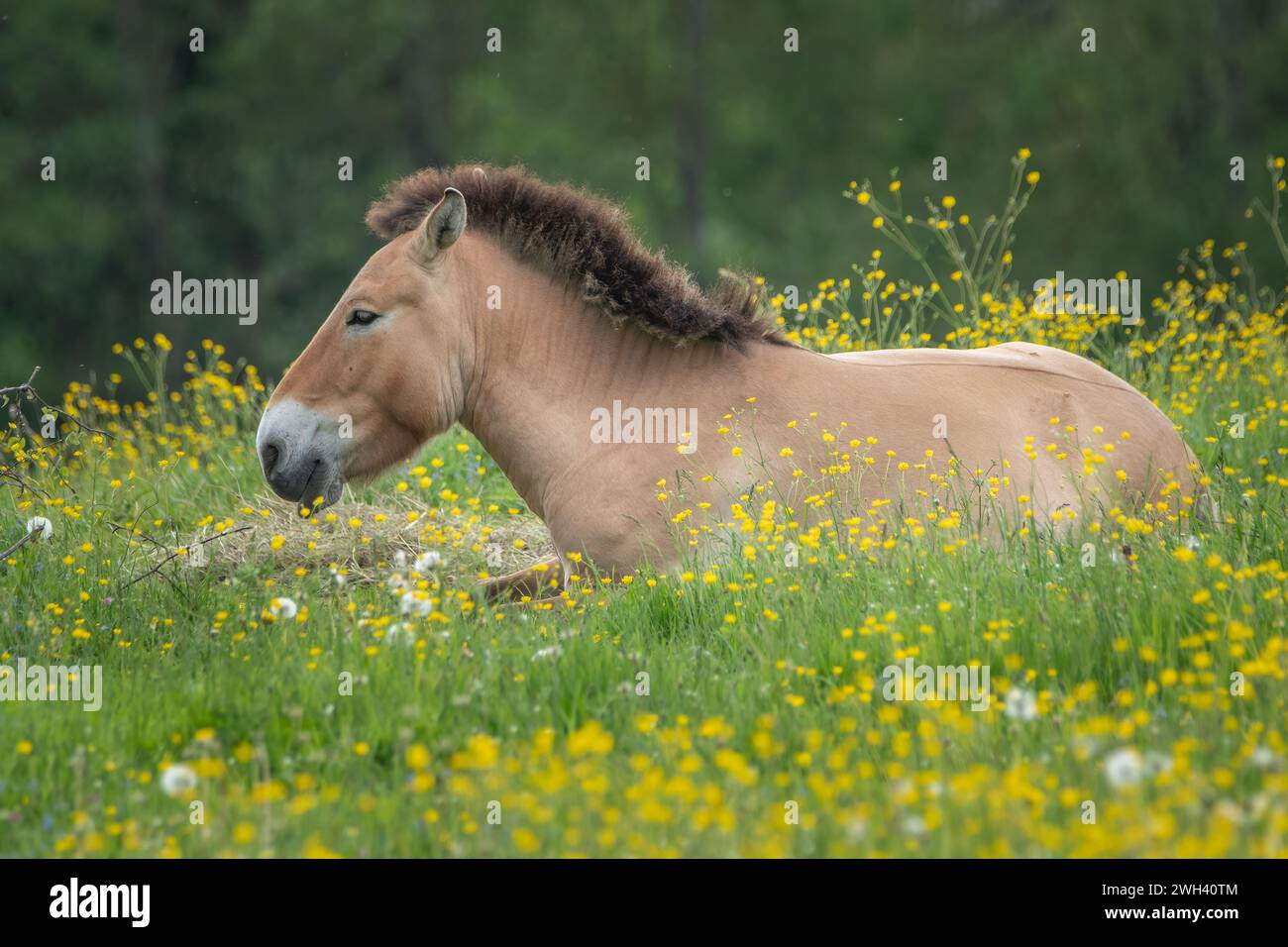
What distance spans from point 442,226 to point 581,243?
26.3 inches

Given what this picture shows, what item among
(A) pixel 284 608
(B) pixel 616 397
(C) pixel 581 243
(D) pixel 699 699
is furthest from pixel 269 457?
(D) pixel 699 699

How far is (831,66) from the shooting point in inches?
1107

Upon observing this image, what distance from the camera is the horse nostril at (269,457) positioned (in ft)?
19.3

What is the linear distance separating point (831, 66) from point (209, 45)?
12.3m

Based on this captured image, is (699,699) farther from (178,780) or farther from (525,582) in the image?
(525,582)

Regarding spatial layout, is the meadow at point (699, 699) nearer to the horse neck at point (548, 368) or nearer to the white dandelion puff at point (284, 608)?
the white dandelion puff at point (284, 608)

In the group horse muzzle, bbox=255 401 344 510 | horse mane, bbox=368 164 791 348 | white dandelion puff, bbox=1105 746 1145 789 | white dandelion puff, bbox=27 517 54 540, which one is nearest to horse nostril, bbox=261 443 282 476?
horse muzzle, bbox=255 401 344 510

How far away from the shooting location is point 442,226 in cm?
590

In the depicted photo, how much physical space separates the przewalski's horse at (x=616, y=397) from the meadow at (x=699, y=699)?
0.45 feet

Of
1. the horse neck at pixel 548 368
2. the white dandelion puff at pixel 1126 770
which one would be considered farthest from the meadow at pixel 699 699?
the horse neck at pixel 548 368

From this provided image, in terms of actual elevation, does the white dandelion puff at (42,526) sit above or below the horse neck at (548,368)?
below
